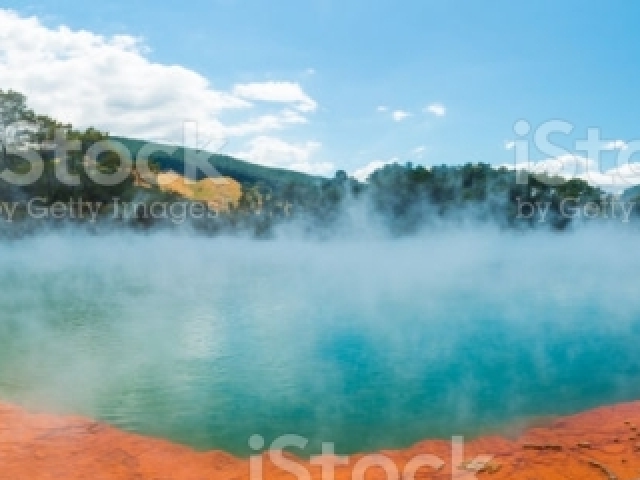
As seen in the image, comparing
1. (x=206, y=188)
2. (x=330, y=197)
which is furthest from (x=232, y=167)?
(x=330, y=197)

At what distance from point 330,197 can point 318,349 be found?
1024 inches

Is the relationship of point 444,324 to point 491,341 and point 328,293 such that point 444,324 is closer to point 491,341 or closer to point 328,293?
point 491,341

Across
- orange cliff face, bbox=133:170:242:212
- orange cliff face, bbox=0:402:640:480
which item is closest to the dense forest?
orange cliff face, bbox=133:170:242:212

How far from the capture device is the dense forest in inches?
1189

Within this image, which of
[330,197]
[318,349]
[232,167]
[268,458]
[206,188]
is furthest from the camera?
[232,167]

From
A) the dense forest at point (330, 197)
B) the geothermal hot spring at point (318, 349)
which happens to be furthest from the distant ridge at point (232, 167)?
the geothermal hot spring at point (318, 349)

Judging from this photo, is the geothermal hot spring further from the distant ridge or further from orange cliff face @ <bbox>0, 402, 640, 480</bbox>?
the distant ridge

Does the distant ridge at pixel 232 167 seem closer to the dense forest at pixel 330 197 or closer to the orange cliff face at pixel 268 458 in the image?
the dense forest at pixel 330 197

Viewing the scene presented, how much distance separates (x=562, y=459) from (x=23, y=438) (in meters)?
4.74

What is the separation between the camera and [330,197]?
1369 inches

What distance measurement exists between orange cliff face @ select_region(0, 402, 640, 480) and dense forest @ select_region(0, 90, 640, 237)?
2512 cm

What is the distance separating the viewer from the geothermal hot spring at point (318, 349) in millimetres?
6582

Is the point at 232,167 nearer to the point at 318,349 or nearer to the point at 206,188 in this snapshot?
the point at 206,188

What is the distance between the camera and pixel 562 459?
5.25 m
